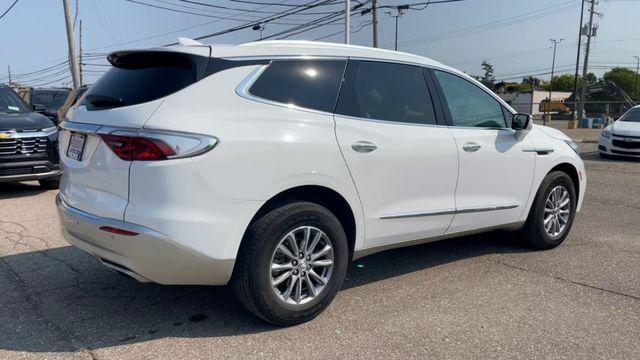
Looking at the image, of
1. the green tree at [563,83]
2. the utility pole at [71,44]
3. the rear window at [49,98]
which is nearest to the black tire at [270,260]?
the rear window at [49,98]

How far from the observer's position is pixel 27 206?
7.51 meters

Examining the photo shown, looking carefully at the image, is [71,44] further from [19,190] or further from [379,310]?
[379,310]

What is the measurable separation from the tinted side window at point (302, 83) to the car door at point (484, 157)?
1.14 metres

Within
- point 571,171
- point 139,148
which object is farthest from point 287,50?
point 571,171

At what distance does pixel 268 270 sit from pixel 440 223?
5.47ft

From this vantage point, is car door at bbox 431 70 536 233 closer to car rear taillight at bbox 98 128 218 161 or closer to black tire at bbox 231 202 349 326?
black tire at bbox 231 202 349 326

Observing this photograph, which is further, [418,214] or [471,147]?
[471,147]

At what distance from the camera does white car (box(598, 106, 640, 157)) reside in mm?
14133

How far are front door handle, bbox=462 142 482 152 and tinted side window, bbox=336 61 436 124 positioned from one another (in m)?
0.36

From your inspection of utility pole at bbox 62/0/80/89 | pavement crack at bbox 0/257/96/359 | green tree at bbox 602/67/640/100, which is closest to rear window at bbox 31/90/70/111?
utility pole at bbox 62/0/80/89

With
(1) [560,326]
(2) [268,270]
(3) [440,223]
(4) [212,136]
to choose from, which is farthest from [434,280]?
(4) [212,136]

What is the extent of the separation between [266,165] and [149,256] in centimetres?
85

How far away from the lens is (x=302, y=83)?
12.0 ft

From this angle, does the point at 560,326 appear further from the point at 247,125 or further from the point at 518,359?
the point at 247,125
